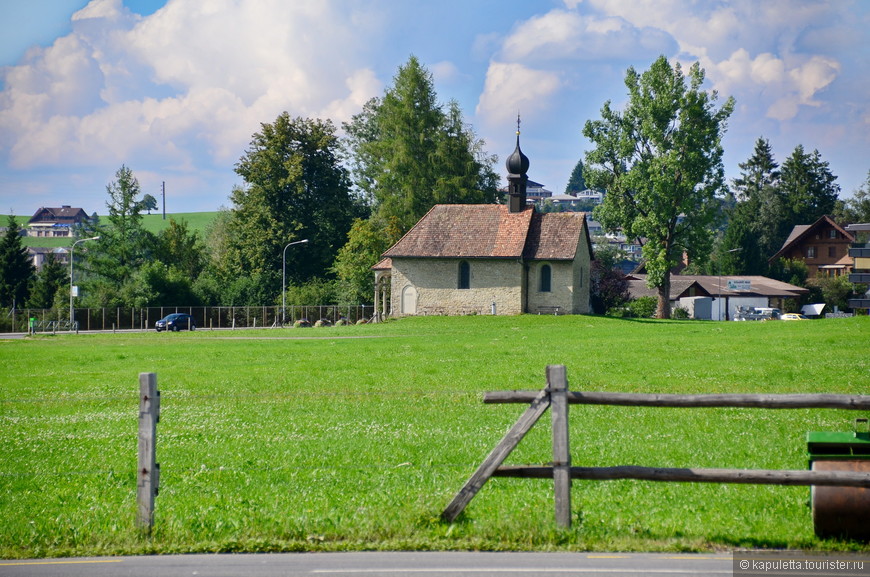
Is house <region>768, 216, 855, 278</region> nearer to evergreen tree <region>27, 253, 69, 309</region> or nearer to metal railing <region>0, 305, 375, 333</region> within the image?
metal railing <region>0, 305, 375, 333</region>

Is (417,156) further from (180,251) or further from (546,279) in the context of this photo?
(180,251)

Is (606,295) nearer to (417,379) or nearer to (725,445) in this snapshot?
(417,379)

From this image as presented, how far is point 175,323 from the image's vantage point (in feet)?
263

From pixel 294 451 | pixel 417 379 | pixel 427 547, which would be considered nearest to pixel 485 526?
pixel 427 547

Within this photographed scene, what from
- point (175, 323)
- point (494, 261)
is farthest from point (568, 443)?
point (175, 323)

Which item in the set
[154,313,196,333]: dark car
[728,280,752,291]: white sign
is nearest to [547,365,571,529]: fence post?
[154,313,196,333]: dark car

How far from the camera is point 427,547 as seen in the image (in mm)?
9023

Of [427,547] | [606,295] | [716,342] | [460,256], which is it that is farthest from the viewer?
[606,295]

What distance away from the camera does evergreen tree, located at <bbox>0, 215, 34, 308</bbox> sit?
310ft

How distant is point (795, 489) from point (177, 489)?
7545 mm

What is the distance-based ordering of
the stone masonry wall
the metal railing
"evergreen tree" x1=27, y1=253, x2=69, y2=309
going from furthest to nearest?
"evergreen tree" x1=27, y1=253, x2=69, y2=309, the metal railing, the stone masonry wall

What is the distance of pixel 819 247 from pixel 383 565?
116 meters

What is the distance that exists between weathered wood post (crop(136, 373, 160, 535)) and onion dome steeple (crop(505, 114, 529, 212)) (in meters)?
64.7

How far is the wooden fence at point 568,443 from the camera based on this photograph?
8594 mm
